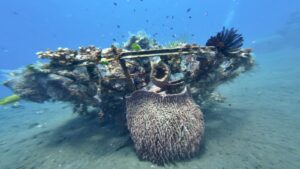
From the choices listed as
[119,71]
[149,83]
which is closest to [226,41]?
[149,83]

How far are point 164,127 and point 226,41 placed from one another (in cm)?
276

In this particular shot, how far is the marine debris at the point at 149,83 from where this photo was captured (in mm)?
5930

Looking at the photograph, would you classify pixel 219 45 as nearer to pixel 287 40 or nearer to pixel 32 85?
pixel 32 85

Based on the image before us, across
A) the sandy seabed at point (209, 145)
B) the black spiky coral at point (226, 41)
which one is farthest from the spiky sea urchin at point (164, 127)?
the black spiky coral at point (226, 41)

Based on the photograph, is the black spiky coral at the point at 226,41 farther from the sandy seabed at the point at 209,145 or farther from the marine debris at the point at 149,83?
the sandy seabed at the point at 209,145

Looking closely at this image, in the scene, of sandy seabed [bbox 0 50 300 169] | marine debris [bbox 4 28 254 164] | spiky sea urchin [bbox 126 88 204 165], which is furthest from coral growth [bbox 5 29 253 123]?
sandy seabed [bbox 0 50 300 169]

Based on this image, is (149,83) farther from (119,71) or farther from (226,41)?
(226,41)

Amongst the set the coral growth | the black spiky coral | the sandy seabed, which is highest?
the black spiky coral

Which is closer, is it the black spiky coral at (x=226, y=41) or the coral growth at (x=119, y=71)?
the coral growth at (x=119, y=71)

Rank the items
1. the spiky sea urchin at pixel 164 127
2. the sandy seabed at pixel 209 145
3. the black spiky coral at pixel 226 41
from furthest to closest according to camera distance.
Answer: the black spiky coral at pixel 226 41 < the sandy seabed at pixel 209 145 < the spiky sea urchin at pixel 164 127

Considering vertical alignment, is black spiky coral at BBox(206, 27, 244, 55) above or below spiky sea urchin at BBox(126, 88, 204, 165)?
above

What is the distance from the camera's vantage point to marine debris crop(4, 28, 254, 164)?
5.93 meters

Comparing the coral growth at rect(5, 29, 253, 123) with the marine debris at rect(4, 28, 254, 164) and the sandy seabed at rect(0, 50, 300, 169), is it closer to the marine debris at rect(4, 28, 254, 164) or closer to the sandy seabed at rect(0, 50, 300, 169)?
the marine debris at rect(4, 28, 254, 164)

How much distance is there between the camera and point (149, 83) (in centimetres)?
702
